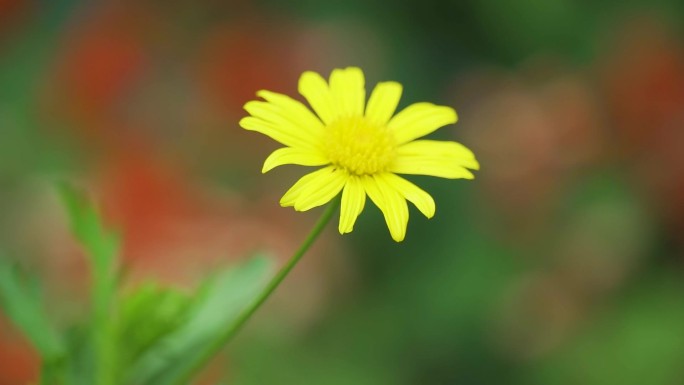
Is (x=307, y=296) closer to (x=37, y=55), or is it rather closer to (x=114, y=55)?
(x=114, y=55)

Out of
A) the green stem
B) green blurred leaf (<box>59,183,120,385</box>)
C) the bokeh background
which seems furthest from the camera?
the bokeh background

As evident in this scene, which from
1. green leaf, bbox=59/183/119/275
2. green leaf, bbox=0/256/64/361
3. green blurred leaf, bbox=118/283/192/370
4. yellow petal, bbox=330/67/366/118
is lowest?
green leaf, bbox=0/256/64/361

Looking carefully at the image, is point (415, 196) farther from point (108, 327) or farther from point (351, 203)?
point (108, 327)

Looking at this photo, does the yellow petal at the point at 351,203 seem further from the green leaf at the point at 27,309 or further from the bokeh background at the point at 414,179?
the bokeh background at the point at 414,179

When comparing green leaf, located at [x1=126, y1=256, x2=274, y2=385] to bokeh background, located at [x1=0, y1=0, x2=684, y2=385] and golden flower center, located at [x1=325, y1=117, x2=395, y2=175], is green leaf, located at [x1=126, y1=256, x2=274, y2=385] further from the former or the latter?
bokeh background, located at [x1=0, y1=0, x2=684, y2=385]

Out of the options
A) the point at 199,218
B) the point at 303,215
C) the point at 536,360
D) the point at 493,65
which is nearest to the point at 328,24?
the point at 493,65

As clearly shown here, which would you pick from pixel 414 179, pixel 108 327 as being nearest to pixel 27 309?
pixel 108 327

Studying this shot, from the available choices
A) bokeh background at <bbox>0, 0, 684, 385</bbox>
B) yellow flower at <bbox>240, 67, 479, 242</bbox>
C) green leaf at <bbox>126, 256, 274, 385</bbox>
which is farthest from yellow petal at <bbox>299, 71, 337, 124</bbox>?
bokeh background at <bbox>0, 0, 684, 385</bbox>
